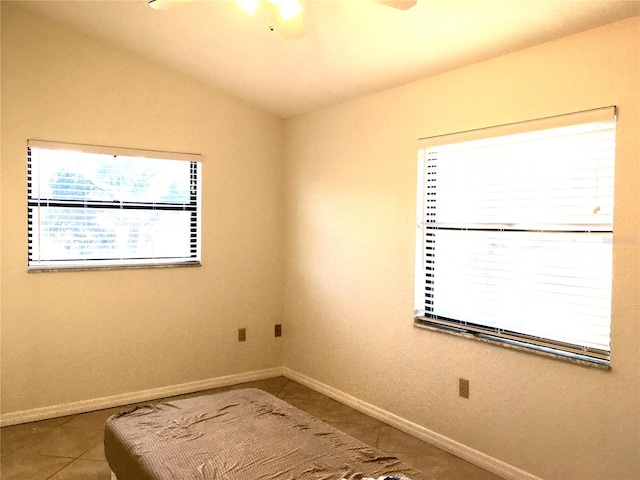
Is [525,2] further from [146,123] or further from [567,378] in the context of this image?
[146,123]

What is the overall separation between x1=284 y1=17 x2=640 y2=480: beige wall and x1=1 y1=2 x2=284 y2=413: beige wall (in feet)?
1.09

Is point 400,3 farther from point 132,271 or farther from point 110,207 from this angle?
point 132,271

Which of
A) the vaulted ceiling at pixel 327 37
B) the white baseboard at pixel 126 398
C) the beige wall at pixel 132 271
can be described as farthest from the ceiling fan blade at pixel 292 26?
the white baseboard at pixel 126 398

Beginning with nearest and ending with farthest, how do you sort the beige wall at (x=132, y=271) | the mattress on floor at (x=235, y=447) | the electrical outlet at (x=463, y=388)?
the mattress on floor at (x=235, y=447)
the electrical outlet at (x=463, y=388)
the beige wall at (x=132, y=271)

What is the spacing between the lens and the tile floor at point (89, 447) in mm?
2842

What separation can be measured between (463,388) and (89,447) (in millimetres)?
2286

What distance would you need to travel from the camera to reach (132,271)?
3.93 metres

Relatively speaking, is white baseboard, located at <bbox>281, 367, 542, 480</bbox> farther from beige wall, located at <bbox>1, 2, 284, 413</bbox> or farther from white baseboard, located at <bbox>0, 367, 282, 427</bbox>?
beige wall, located at <bbox>1, 2, 284, 413</bbox>

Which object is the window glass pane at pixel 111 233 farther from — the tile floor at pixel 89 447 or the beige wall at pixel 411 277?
the tile floor at pixel 89 447

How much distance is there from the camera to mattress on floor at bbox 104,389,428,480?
2047mm

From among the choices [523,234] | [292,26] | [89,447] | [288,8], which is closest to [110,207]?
[89,447]

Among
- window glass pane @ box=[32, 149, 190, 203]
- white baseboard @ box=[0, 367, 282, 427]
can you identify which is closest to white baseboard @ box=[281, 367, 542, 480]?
white baseboard @ box=[0, 367, 282, 427]

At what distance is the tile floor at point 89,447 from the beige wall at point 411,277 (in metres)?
0.16

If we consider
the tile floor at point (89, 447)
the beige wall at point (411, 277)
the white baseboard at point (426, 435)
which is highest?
the beige wall at point (411, 277)
